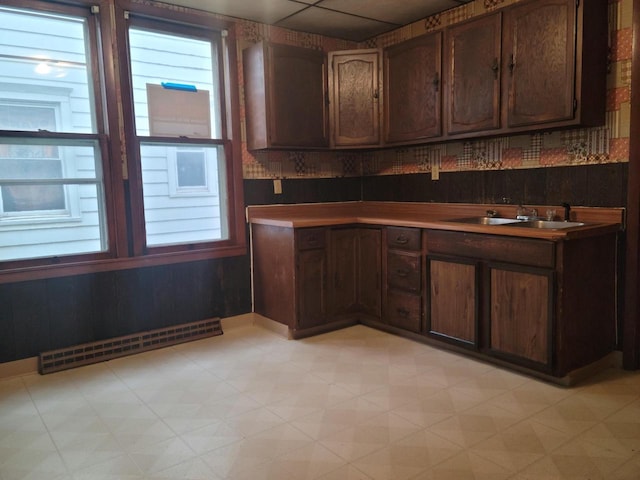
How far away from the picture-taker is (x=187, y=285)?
146 inches

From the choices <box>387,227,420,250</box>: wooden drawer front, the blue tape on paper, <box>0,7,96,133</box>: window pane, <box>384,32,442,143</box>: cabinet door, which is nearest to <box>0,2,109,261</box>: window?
<box>0,7,96,133</box>: window pane

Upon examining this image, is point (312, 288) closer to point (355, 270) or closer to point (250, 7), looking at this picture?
point (355, 270)

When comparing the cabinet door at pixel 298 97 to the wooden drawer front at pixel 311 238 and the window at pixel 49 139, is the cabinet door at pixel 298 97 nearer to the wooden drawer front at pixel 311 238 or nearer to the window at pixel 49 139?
the wooden drawer front at pixel 311 238

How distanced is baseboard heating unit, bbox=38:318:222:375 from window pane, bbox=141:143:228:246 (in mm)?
633

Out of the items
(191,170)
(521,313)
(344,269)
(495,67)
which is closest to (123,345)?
(191,170)

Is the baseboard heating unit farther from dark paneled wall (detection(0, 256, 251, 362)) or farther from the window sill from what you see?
the window sill

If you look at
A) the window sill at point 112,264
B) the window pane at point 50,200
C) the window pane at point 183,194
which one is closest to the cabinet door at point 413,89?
the window pane at point 183,194

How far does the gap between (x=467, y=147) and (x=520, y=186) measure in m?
0.53

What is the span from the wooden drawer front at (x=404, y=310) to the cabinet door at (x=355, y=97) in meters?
1.25

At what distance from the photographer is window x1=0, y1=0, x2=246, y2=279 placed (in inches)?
120

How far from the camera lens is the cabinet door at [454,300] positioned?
3.02 meters

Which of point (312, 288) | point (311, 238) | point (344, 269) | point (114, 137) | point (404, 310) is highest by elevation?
point (114, 137)

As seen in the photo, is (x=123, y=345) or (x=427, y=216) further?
(x=427, y=216)

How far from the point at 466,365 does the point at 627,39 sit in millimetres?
2057
